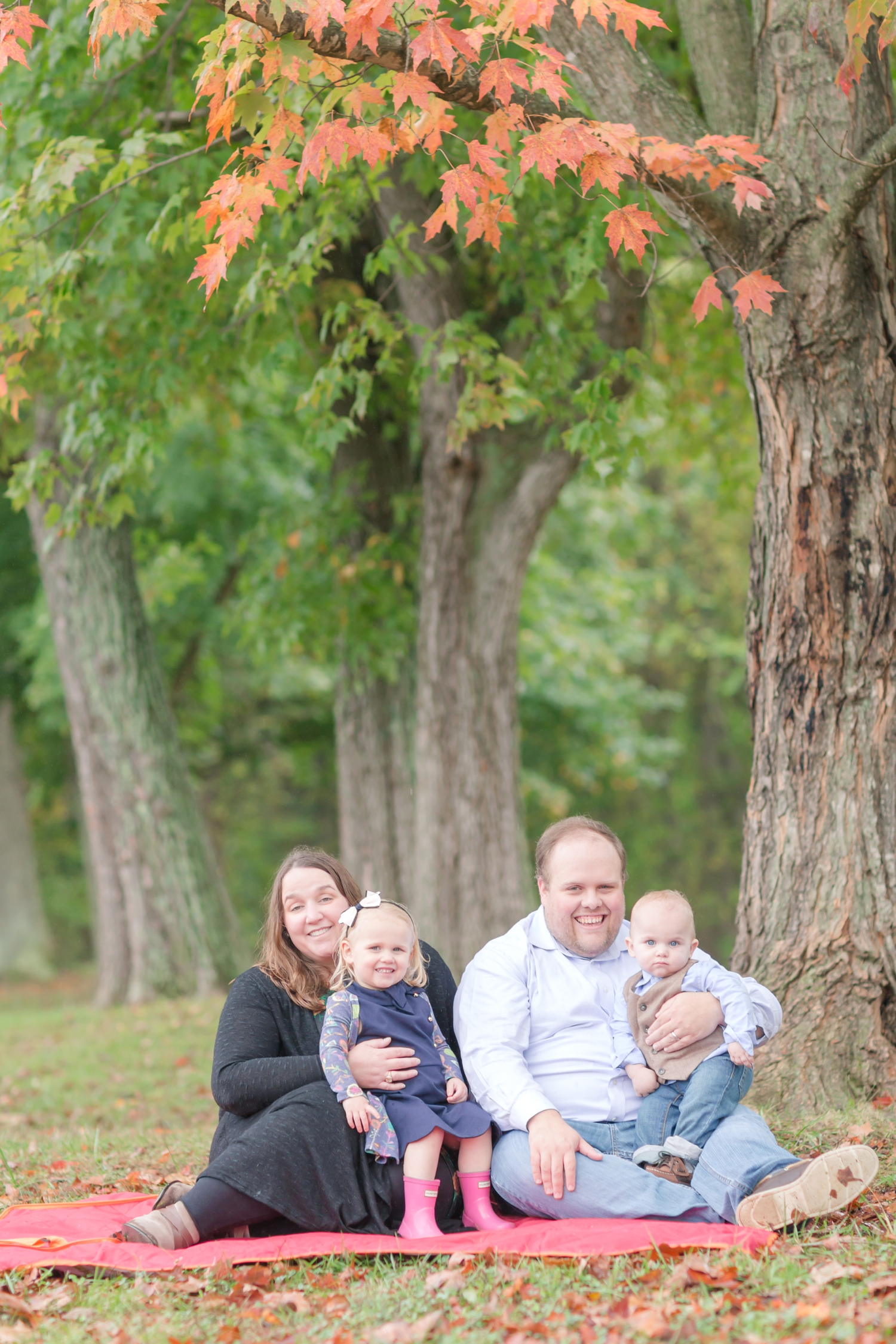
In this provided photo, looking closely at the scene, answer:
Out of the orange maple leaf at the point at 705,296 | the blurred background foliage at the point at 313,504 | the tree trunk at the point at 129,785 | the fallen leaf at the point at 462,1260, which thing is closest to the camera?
the fallen leaf at the point at 462,1260

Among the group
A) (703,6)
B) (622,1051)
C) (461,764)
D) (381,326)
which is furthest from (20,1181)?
(703,6)

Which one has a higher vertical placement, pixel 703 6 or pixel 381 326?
pixel 703 6

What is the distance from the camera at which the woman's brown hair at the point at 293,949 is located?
4105mm

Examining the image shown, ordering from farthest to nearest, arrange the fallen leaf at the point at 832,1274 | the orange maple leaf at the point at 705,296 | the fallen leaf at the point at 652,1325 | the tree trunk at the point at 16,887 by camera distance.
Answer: the tree trunk at the point at 16,887
the orange maple leaf at the point at 705,296
the fallen leaf at the point at 832,1274
the fallen leaf at the point at 652,1325

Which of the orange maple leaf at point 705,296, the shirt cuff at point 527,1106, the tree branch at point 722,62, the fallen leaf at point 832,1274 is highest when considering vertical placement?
the tree branch at point 722,62

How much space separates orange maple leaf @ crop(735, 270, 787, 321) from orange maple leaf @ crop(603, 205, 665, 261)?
37 centimetres

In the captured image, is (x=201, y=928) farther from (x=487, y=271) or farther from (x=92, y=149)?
(x=92, y=149)

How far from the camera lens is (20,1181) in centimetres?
493

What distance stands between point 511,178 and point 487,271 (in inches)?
104

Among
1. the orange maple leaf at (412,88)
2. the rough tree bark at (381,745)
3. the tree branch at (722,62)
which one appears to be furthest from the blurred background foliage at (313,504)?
the orange maple leaf at (412,88)

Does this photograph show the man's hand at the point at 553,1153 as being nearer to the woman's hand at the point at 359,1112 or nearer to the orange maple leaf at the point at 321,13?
the woman's hand at the point at 359,1112

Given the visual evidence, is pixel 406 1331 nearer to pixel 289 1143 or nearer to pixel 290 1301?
pixel 290 1301

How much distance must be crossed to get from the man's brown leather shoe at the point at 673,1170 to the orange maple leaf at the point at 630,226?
302cm

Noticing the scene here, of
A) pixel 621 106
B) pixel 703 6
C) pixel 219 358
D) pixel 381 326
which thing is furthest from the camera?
pixel 219 358
